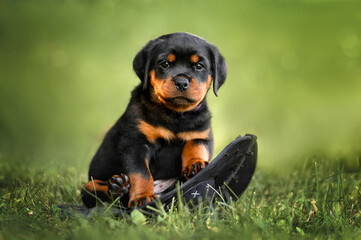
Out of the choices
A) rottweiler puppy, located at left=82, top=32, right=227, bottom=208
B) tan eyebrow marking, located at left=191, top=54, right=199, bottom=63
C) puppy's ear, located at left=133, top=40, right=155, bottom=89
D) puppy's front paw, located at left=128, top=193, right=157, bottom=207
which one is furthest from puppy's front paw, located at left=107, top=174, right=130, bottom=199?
tan eyebrow marking, located at left=191, top=54, right=199, bottom=63

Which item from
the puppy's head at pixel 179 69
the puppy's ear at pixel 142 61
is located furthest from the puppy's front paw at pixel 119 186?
the puppy's ear at pixel 142 61

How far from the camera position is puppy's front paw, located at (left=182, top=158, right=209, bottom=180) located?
2812 millimetres

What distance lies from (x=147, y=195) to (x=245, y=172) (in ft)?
2.40

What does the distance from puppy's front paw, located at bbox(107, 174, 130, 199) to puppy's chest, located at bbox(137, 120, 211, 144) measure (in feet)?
1.00

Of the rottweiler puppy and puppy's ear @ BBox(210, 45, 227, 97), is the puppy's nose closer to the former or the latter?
the rottweiler puppy

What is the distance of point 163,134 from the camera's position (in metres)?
2.91

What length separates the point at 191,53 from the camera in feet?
9.55

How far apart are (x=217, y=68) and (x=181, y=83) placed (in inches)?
18.3

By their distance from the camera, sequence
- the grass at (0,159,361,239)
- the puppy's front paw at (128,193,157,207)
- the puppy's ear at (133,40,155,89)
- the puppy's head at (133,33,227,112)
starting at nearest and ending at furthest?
the grass at (0,159,361,239)
the puppy's front paw at (128,193,157,207)
the puppy's head at (133,33,227,112)
the puppy's ear at (133,40,155,89)

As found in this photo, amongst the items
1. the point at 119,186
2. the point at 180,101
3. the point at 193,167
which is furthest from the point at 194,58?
the point at 119,186

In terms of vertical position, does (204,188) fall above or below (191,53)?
below

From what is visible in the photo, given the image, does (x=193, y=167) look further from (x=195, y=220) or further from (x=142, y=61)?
(x=142, y=61)

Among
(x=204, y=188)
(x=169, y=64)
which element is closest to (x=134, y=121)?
(x=169, y=64)

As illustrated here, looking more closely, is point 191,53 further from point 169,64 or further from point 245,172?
point 245,172
